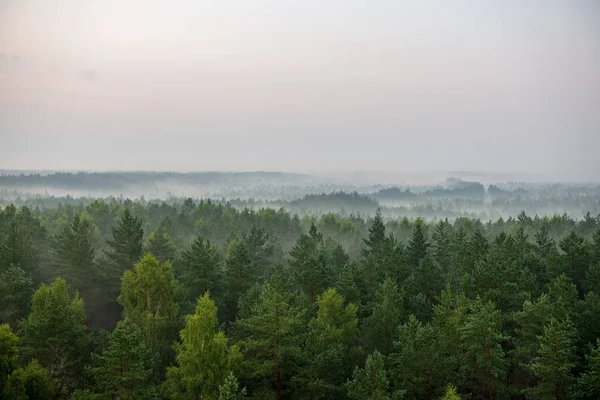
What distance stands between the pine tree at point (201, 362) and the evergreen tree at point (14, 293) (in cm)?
2299

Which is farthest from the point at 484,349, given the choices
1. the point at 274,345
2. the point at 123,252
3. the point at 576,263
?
the point at 123,252

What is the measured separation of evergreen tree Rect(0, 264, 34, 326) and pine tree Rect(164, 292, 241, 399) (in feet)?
75.4

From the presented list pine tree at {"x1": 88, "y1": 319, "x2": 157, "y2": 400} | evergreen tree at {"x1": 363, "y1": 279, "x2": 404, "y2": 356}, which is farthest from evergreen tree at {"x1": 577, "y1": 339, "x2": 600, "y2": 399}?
pine tree at {"x1": 88, "y1": 319, "x2": 157, "y2": 400}

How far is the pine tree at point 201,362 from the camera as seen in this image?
28.6 metres

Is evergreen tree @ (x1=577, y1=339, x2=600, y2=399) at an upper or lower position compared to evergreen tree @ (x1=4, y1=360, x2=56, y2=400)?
upper

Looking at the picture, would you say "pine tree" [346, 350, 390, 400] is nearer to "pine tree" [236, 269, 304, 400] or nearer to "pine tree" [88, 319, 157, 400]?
"pine tree" [236, 269, 304, 400]

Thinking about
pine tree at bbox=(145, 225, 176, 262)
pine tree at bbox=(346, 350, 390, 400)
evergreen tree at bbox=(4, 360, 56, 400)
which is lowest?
evergreen tree at bbox=(4, 360, 56, 400)

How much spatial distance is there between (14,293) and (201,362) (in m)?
26.4

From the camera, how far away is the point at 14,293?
4403 centimetres

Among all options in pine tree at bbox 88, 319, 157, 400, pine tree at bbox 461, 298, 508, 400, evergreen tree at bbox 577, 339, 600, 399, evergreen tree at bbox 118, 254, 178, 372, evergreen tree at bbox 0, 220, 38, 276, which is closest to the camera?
evergreen tree at bbox 577, 339, 600, 399

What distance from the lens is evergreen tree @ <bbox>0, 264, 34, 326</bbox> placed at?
142 feet

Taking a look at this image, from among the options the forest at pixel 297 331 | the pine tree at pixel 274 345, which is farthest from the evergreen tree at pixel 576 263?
the pine tree at pixel 274 345

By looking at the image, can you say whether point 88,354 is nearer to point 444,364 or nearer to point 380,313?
point 380,313

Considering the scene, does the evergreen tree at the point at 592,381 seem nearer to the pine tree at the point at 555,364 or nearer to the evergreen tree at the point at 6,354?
the pine tree at the point at 555,364
